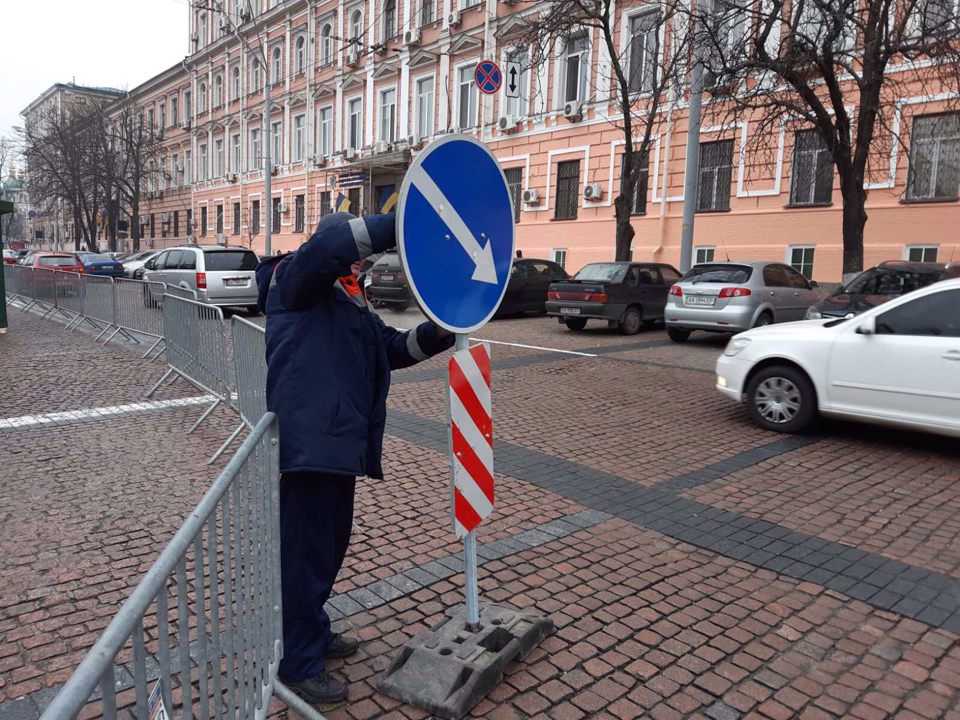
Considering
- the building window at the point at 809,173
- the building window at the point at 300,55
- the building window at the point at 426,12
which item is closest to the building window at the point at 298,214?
the building window at the point at 300,55

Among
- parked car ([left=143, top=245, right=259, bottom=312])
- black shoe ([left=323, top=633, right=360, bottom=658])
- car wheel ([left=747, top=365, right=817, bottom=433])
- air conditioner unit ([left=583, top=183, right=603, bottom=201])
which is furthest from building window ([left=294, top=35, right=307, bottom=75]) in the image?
black shoe ([left=323, top=633, right=360, bottom=658])

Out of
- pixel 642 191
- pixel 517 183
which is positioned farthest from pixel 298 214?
pixel 642 191

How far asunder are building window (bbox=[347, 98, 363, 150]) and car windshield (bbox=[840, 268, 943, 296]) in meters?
27.4

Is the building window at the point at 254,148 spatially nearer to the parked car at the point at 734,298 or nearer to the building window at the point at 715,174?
the building window at the point at 715,174

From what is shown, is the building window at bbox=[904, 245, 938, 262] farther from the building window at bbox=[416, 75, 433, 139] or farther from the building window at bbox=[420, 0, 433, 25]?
the building window at bbox=[420, 0, 433, 25]

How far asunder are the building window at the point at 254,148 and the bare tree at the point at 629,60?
75.0 ft

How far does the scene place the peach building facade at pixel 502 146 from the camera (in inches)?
714

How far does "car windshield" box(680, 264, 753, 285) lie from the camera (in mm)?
13406

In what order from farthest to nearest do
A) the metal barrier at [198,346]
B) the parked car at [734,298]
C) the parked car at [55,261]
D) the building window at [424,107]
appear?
the building window at [424,107], the parked car at [55,261], the parked car at [734,298], the metal barrier at [198,346]

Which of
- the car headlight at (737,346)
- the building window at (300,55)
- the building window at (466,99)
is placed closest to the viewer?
the car headlight at (737,346)

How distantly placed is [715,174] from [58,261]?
75.2 feet

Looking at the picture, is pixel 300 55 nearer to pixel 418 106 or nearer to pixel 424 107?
pixel 418 106

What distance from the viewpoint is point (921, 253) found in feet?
56.9

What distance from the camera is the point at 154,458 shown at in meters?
6.18
